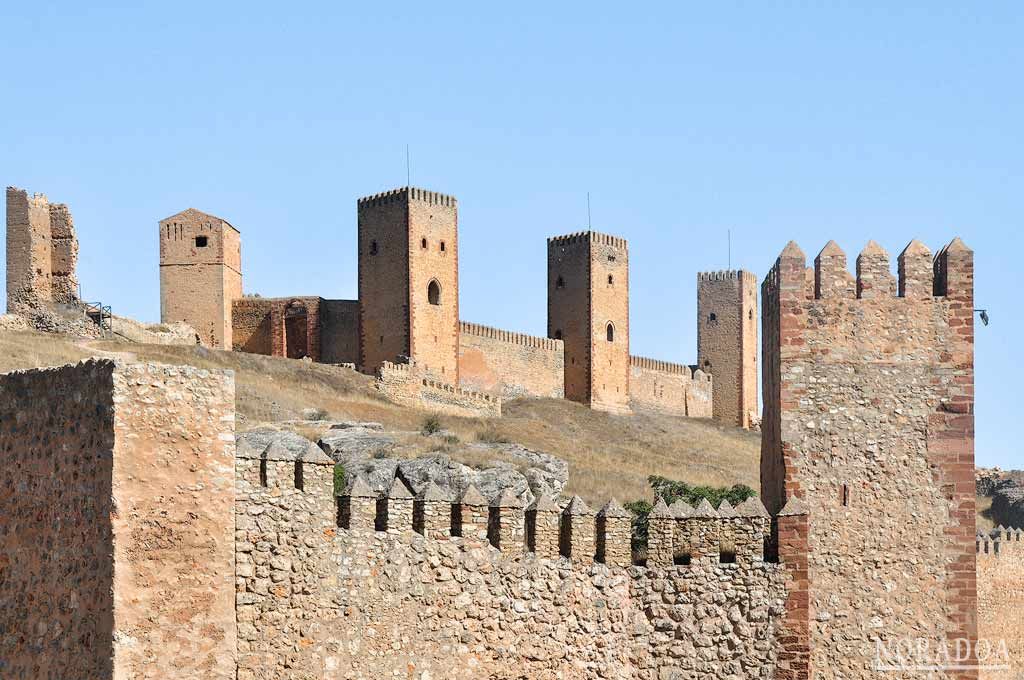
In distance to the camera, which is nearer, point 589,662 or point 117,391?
point 117,391

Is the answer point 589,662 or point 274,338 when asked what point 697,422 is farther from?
point 589,662

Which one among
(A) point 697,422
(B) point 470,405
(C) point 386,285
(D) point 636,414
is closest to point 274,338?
(C) point 386,285

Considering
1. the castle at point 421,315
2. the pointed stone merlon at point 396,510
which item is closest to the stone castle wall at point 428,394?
the castle at point 421,315

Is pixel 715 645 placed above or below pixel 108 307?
below

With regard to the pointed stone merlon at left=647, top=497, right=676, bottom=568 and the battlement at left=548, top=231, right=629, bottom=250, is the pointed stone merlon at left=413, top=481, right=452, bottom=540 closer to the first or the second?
the pointed stone merlon at left=647, top=497, right=676, bottom=568

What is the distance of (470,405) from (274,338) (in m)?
9.31

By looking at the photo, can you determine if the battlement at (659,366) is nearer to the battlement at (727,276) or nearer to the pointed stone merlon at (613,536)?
the battlement at (727,276)

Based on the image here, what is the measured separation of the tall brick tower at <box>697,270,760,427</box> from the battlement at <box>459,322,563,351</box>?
12.1 m

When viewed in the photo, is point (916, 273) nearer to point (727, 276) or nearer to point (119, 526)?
point (119, 526)

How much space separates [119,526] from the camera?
34.0ft

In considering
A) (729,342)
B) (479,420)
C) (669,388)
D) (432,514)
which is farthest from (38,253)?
(432,514)

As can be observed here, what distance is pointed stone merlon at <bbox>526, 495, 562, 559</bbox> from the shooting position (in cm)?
1445

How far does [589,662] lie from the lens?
48.0 feet

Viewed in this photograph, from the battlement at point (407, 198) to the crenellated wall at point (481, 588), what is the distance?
3755cm
